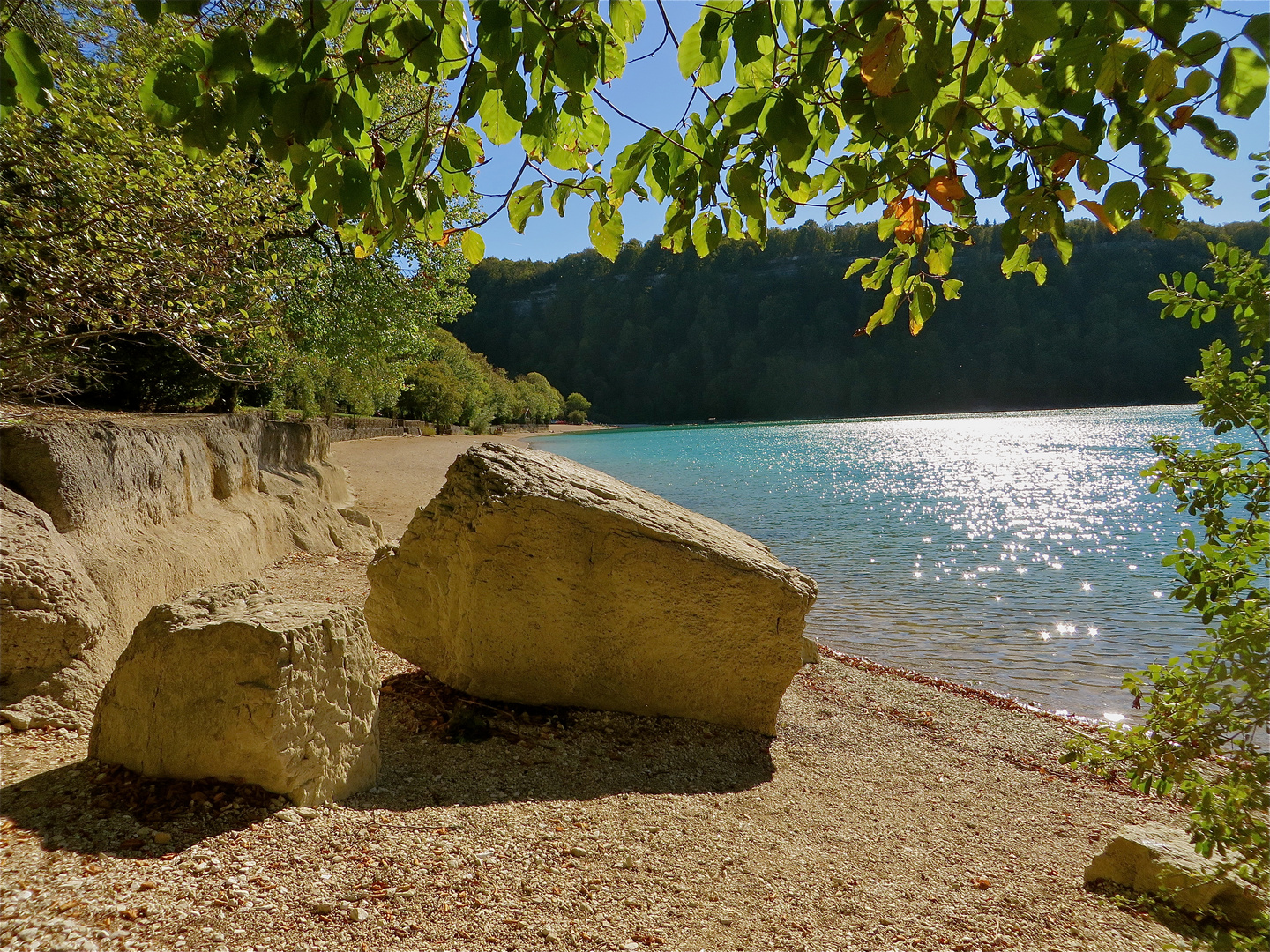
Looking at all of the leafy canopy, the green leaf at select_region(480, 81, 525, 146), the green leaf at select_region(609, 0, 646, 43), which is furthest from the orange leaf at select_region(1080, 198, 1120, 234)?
the green leaf at select_region(480, 81, 525, 146)

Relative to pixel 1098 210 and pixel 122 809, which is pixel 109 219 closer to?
pixel 122 809

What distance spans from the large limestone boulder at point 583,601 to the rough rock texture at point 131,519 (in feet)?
6.24

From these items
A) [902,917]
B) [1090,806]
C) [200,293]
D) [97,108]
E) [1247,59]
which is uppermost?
[97,108]

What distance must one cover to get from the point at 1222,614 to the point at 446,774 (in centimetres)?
374

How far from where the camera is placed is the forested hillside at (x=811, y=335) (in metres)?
126

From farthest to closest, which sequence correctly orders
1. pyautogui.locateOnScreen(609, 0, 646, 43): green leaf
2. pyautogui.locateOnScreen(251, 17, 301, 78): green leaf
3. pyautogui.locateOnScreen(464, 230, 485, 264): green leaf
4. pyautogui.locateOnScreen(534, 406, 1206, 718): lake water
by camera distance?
pyautogui.locateOnScreen(534, 406, 1206, 718): lake water < pyautogui.locateOnScreen(464, 230, 485, 264): green leaf < pyautogui.locateOnScreen(609, 0, 646, 43): green leaf < pyautogui.locateOnScreen(251, 17, 301, 78): green leaf

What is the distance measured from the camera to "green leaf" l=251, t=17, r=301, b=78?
148 cm

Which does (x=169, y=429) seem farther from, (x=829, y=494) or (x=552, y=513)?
(x=829, y=494)

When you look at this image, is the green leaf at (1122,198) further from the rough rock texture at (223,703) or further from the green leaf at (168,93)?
the rough rock texture at (223,703)

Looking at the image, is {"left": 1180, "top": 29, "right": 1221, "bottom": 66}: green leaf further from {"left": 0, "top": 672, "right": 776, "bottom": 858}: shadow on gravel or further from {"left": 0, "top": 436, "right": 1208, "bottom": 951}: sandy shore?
{"left": 0, "top": 672, "right": 776, "bottom": 858}: shadow on gravel

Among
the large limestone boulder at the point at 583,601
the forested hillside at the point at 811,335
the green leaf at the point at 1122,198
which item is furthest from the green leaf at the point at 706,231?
the forested hillside at the point at 811,335

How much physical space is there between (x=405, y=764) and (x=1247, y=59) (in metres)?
4.37

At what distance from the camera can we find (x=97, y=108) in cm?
575

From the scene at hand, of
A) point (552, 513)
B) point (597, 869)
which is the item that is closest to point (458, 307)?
point (552, 513)
